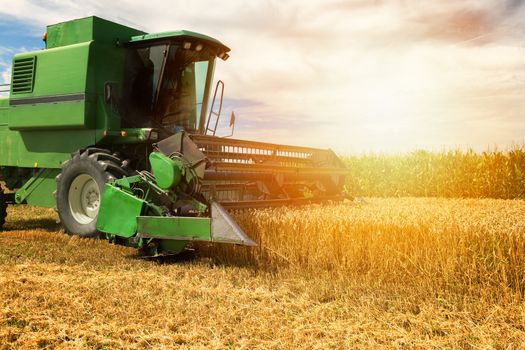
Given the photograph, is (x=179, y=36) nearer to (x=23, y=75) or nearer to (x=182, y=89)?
(x=182, y=89)

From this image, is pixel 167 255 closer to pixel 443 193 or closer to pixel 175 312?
pixel 175 312

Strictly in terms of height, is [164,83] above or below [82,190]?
Answer: above

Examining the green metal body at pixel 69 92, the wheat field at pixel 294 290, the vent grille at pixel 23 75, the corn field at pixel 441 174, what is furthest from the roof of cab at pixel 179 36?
the corn field at pixel 441 174

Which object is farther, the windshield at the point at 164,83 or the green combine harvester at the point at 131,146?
the windshield at the point at 164,83

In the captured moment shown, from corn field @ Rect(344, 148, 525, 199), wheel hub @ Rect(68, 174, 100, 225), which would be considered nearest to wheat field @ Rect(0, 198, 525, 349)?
wheel hub @ Rect(68, 174, 100, 225)

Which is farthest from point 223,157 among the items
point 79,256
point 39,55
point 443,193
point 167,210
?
point 443,193

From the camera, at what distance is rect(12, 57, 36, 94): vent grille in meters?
7.24

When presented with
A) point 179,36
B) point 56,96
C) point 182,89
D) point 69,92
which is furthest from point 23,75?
point 179,36

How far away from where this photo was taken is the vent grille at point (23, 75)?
7.24 meters

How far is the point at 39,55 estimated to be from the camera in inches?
284

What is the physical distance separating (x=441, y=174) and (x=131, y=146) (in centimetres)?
879

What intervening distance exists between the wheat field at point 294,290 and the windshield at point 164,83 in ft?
6.89

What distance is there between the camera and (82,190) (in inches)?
247

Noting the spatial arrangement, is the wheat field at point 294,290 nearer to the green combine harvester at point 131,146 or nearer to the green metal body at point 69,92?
the green combine harvester at point 131,146
